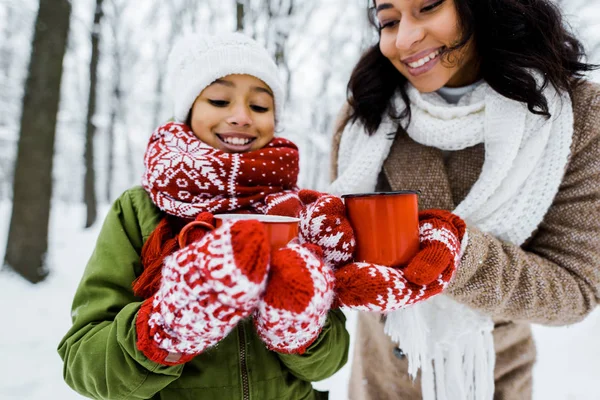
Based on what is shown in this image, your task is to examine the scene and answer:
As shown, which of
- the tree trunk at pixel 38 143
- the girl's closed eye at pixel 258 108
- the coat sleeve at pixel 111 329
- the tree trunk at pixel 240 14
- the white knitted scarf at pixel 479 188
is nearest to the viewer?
the coat sleeve at pixel 111 329

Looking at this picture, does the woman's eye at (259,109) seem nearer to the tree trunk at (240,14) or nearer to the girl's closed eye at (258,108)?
the girl's closed eye at (258,108)

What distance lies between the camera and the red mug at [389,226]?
980 mm

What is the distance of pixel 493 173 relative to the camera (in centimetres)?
138

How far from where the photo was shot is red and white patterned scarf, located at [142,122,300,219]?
49.8 inches

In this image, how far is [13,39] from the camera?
967cm

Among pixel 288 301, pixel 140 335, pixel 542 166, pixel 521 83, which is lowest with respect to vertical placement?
pixel 140 335

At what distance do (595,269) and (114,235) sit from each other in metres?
1.67

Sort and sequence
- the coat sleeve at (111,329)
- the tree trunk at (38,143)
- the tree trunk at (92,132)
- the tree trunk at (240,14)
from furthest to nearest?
the tree trunk at (92,132), the tree trunk at (240,14), the tree trunk at (38,143), the coat sleeve at (111,329)

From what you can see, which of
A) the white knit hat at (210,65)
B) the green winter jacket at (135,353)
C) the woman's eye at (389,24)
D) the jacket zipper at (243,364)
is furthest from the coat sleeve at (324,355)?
the woman's eye at (389,24)

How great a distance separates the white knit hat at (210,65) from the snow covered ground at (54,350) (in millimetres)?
2385

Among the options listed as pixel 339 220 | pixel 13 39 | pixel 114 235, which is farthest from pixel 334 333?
pixel 13 39

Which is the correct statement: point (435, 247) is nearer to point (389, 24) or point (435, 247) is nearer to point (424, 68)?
point (424, 68)

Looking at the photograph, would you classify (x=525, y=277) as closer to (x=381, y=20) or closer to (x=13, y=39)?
(x=381, y=20)

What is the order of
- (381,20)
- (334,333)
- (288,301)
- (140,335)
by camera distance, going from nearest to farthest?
(288,301) < (140,335) < (334,333) < (381,20)
